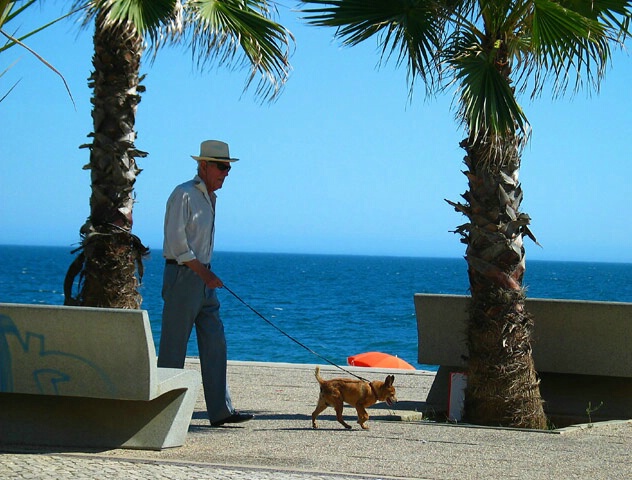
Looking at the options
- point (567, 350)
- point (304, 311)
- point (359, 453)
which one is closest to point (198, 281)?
Result: point (359, 453)

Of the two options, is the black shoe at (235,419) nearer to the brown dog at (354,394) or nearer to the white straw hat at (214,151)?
the brown dog at (354,394)

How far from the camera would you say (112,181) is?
8555 millimetres

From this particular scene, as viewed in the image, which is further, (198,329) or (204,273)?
(198,329)

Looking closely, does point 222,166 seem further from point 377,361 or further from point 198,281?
point 377,361

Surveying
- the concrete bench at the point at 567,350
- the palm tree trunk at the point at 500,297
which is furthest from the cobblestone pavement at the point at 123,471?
the concrete bench at the point at 567,350

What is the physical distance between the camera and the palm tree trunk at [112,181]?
8.46 m

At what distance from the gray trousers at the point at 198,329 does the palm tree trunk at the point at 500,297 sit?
204 cm

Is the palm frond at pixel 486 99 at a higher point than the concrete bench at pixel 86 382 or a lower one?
higher

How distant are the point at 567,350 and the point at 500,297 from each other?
3.62 ft

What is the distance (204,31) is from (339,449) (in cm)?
417

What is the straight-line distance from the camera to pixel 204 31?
8.74 metres

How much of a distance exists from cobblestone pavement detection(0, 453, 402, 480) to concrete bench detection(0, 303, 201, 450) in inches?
15.5

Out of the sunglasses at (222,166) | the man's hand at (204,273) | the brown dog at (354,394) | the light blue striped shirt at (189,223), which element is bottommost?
the brown dog at (354,394)

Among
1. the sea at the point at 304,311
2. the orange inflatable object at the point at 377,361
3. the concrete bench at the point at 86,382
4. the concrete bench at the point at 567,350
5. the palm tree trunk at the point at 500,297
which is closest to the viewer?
the concrete bench at the point at 86,382
